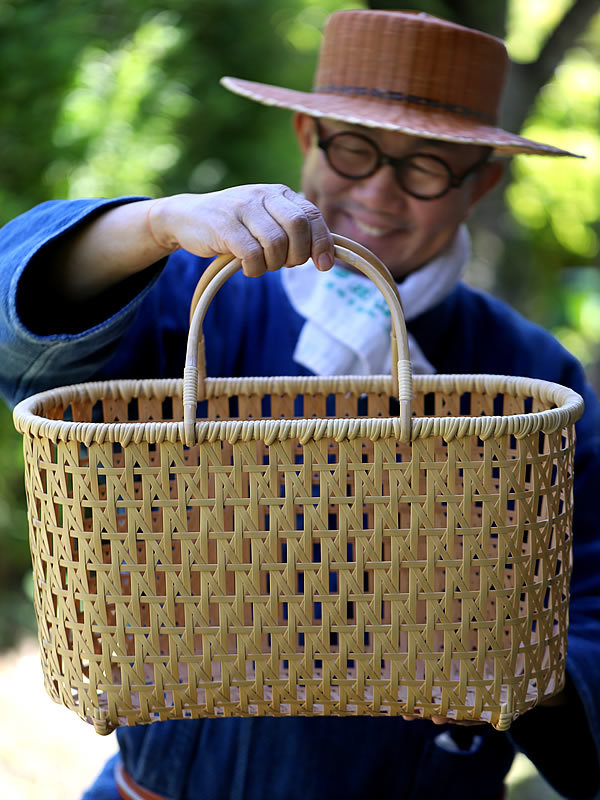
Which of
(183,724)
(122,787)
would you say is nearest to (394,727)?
(183,724)

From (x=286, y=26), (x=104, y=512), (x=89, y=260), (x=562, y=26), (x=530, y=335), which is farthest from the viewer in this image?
(x=286, y=26)

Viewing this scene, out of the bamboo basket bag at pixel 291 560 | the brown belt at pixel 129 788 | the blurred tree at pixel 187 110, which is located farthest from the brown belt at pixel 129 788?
the blurred tree at pixel 187 110

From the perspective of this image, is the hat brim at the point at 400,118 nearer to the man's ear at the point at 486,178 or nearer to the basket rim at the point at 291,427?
the man's ear at the point at 486,178

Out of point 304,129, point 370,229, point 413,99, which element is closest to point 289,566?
point 370,229

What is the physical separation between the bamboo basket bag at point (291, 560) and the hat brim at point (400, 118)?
0.30m

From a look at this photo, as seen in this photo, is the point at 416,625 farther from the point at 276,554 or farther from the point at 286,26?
the point at 286,26

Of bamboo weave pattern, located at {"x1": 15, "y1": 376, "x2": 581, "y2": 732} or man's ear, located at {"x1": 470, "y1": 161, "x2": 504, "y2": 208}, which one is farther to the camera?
man's ear, located at {"x1": 470, "y1": 161, "x2": 504, "y2": 208}

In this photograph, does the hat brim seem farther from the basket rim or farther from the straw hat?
the basket rim

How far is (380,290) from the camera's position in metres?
0.76

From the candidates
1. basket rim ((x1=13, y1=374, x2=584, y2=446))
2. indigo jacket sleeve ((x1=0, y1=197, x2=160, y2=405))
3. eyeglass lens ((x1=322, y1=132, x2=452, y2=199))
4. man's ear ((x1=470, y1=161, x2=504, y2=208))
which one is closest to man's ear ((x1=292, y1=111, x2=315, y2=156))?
eyeglass lens ((x1=322, y1=132, x2=452, y2=199))

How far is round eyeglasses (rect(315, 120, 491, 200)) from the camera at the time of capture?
1092 mm

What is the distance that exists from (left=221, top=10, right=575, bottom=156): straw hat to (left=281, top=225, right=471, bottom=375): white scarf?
20 centimetres

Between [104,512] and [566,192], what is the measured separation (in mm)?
3639

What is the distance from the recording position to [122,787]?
1.13 meters
